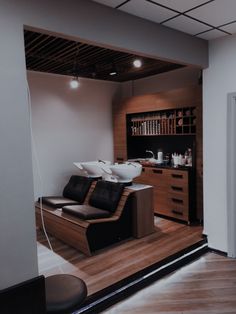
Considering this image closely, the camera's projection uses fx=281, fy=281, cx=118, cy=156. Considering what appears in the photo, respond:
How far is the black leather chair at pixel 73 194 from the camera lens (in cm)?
431

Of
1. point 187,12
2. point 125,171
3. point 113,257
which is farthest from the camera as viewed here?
point 125,171

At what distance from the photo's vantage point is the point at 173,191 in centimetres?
461

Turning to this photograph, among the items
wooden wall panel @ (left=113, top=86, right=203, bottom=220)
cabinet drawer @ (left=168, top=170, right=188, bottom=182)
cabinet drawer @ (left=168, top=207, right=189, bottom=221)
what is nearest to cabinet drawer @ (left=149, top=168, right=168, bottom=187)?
cabinet drawer @ (left=168, top=170, right=188, bottom=182)

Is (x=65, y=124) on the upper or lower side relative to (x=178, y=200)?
upper

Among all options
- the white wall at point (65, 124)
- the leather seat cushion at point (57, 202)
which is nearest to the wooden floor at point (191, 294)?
the leather seat cushion at point (57, 202)

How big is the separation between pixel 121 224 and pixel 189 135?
205cm

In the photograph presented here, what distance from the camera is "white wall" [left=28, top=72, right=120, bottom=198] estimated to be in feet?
16.4

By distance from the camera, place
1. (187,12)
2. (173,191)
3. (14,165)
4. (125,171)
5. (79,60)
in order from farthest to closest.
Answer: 1. (173,191)
2. (79,60)
3. (125,171)
4. (187,12)
5. (14,165)

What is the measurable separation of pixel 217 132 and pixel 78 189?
2.34 m

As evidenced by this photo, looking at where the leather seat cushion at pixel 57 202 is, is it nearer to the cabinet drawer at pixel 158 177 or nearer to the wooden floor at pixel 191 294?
the cabinet drawer at pixel 158 177

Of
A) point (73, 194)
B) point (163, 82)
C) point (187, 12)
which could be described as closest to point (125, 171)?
point (73, 194)

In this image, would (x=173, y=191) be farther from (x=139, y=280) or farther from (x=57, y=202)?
(x=139, y=280)

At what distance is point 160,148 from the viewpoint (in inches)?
219

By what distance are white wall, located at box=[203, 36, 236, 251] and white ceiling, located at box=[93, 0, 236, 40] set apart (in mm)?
393
